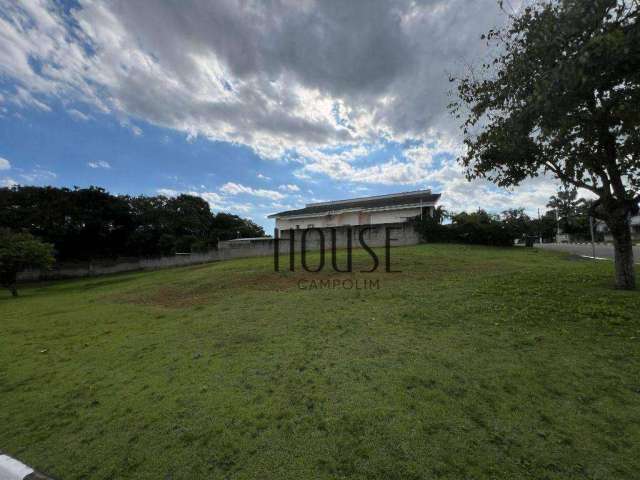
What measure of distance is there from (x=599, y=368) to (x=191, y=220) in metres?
30.7

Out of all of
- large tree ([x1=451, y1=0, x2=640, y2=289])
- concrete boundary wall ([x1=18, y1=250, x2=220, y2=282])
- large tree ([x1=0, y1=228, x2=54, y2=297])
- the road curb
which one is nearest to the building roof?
concrete boundary wall ([x1=18, y1=250, x2=220, y2=282])

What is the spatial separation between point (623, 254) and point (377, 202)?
1720 centimetres

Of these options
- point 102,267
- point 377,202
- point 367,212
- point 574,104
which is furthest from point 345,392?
point 102,267

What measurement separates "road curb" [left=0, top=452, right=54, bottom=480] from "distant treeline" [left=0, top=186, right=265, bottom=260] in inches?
824

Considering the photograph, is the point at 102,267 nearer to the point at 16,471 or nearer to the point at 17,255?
the point at 17,255

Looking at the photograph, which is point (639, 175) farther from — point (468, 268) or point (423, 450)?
point (423, 450)

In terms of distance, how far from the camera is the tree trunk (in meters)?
5.64

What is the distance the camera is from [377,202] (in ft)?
73.9

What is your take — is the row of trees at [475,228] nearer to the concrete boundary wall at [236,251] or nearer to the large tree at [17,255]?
the concrete boundary wall at [236,251]

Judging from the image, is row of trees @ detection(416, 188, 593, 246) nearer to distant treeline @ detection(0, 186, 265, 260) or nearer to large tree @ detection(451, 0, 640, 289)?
large tree @ detection(451, 0, 640, 289)

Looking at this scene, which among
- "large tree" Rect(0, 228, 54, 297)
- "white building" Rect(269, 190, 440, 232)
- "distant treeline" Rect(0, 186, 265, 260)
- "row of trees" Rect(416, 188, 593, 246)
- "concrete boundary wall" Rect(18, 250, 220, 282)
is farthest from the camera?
"distant treeline" Rect(0, 186, 265, 260)

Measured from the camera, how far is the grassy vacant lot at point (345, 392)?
6.36 ft

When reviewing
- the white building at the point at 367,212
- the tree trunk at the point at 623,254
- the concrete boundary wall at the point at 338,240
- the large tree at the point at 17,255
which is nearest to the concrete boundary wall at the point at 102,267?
the concrete boundary wall at the point at 338,240

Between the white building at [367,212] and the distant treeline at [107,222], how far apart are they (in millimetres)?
7621
